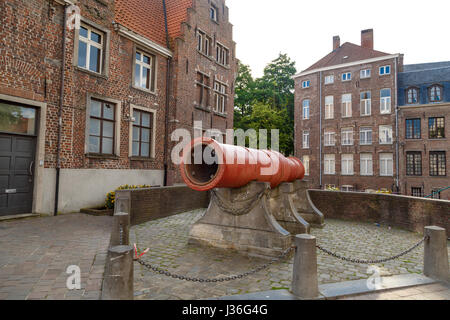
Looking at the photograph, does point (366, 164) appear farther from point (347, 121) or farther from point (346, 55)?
point (346, 55)

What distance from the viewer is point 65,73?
913 centimetres

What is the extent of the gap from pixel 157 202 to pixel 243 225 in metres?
4.10

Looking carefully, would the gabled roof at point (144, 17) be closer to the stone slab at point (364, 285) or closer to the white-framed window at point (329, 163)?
the stone slab at point (364, 285)

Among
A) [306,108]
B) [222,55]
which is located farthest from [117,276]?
[306,108]

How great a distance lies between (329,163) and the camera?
28.3 meters

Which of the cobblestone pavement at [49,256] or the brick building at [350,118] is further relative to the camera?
the brick building at [350,118]

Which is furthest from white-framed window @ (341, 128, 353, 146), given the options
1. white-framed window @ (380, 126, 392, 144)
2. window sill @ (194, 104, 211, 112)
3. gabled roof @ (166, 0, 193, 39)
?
gabled roof @ (166, 0, 193, 39)

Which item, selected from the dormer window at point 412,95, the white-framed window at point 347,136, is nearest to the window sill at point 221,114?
the white-framed window at point 347,136

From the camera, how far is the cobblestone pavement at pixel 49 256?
3395mm

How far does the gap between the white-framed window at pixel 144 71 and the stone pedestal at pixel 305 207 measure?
8253 mm

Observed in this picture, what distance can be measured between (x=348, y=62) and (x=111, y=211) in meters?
27.5

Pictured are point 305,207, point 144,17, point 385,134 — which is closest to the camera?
point 305,207

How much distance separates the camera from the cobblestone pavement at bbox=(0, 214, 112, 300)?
3.39 metres
